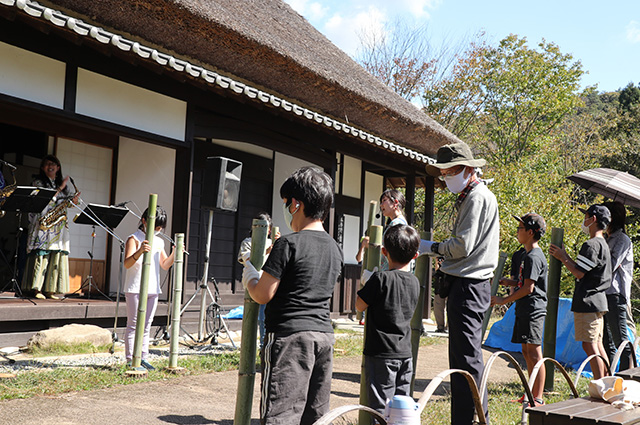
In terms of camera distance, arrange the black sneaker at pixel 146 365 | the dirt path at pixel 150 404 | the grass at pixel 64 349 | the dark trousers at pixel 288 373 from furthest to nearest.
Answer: the grass at pixel 64 349 < the black sneaker at pixel 146 365 < the dirt path at pixel 150 404 < the dark trousers at pixel 288 373

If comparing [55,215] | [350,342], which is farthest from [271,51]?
[350,342]

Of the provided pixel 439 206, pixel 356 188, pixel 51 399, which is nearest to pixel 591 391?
pixel 51 399

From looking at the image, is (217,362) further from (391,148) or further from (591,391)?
(391,148)

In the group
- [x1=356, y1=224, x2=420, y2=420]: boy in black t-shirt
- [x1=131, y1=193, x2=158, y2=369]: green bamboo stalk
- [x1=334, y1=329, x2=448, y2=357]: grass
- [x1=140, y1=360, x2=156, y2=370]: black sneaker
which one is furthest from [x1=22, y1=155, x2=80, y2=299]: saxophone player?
[x1=356, y1=224, x2=420, y2=420]: boy in black t-shirt

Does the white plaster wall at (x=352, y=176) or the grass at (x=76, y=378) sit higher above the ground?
the white plaster wall at (x=352, y=176)

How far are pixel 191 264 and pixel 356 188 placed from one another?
472cm

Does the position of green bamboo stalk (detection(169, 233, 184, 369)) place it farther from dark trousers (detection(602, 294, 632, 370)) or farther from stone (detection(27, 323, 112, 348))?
dark trousers (detection(602, 294, 632, 370))

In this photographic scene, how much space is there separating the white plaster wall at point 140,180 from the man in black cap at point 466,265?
5.36 metres

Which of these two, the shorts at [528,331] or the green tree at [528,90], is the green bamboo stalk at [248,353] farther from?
the green tree at [528,90]

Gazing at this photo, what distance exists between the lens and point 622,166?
23906 mm

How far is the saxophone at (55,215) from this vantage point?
7.80 metres

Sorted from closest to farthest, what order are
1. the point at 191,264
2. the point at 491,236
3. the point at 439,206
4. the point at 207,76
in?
the point at 491,236
the point at 207,76
the point at 191,264
the point at 439,206

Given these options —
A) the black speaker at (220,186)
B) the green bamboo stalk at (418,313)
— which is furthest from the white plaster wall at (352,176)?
the green bamboo stalk at (418,313)

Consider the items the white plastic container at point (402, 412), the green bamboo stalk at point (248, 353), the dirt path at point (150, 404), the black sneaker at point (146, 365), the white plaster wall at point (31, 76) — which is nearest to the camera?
the white plastic container at point (402, 412)
